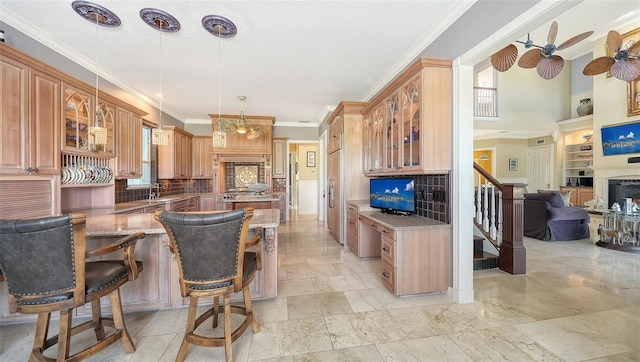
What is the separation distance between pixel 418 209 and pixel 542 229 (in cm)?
349

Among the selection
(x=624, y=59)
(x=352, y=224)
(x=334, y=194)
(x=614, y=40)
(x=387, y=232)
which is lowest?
(x=352, y=224)

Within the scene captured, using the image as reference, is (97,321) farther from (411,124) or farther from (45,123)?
(411,124)

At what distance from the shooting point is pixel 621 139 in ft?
15.9

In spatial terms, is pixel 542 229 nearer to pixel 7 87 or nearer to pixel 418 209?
pixel 418 209

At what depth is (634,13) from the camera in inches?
168

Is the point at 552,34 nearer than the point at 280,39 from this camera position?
Yes

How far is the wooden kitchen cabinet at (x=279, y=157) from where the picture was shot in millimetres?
6613

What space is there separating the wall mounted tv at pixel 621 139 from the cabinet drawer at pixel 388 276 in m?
5.85

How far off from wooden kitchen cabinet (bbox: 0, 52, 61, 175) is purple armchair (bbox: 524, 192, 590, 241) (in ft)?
24.0

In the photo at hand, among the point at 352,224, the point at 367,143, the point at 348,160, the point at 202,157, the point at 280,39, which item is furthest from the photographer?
the point at 202,157

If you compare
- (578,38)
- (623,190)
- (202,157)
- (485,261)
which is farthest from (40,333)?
(623,190)

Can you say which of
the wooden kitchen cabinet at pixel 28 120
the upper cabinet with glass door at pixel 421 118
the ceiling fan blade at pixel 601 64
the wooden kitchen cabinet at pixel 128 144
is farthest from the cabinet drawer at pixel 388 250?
the wooden kitchen cabinet at pixel 128 144

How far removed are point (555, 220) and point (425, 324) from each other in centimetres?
435

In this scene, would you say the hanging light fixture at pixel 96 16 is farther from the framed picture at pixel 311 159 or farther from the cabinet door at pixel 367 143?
the framed picture at pixel 311 159
